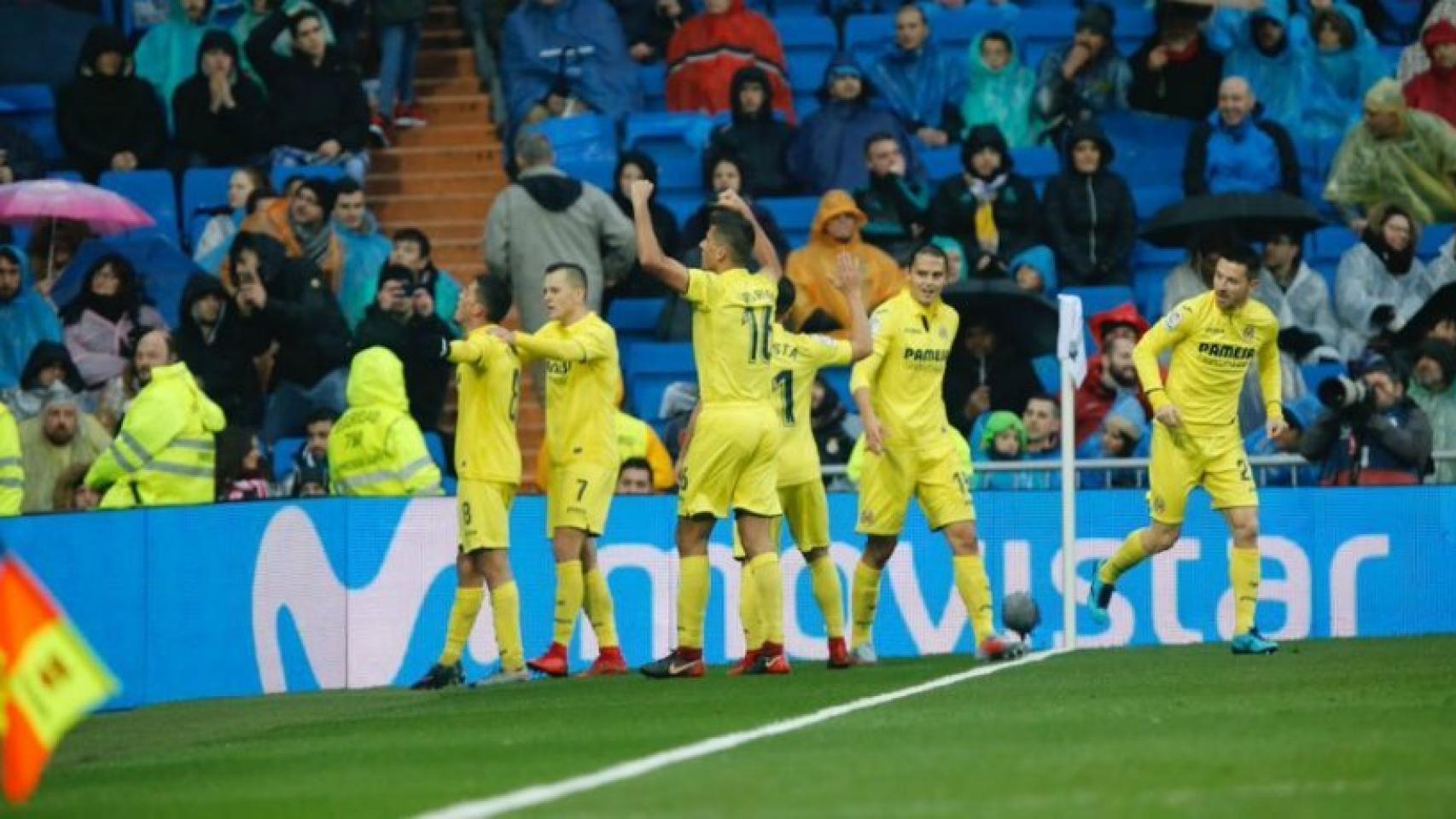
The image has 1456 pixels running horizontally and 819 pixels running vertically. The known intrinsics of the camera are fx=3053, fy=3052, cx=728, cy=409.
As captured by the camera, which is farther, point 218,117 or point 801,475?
point 218,117

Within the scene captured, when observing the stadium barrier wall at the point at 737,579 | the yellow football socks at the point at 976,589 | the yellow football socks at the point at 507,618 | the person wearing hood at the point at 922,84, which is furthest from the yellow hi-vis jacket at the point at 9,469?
the person wearing hood at the point at 922,84

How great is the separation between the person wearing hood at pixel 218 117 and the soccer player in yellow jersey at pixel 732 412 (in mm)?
9062

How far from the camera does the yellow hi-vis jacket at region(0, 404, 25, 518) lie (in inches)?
686

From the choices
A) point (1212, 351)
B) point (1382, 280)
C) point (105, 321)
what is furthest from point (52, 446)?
point (1382, 280)

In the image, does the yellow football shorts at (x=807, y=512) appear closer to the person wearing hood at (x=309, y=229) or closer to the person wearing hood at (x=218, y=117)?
the person wearing hood at (x=309, y=229)

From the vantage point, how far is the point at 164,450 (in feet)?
59.0

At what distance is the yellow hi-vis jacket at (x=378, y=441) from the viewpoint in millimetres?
18328

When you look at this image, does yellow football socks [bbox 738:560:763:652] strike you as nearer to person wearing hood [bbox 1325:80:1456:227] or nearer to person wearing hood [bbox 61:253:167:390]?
person wearing hood [bbox 61:253:167:390]

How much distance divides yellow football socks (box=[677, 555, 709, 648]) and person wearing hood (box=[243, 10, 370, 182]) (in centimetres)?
820

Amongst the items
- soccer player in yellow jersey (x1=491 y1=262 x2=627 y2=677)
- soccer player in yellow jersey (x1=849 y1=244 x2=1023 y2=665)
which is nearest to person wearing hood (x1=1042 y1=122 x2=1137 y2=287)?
soccer player in yellow jersey (x1=849 y1=244 x2=1023 y2=665)

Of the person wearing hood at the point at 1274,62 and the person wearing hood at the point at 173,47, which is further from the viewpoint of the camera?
the person wearing hood at the point at 173,47

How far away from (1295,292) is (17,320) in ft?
29.2

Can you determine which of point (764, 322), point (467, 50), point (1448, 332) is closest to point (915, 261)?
point (764, 322)

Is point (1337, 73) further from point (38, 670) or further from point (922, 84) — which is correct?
point (38, 670)
